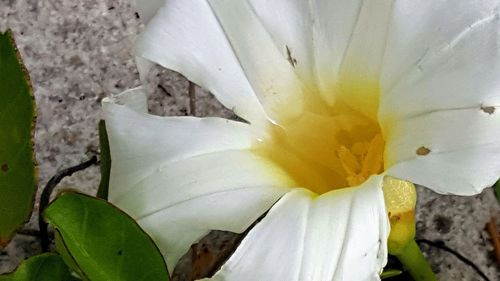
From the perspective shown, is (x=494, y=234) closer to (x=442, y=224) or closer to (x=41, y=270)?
(x=442, y=224)

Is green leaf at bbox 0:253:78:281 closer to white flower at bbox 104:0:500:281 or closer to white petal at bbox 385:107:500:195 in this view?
white flower at bbox 104:0:500:281

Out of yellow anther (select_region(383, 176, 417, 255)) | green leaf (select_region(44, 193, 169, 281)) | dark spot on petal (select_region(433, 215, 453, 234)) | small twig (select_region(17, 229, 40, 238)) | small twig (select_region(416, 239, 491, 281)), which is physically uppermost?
yellow anther (select_region(383, 176, 417, 255))

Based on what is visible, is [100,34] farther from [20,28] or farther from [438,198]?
[438,198]

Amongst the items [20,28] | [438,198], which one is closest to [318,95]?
[438,198]

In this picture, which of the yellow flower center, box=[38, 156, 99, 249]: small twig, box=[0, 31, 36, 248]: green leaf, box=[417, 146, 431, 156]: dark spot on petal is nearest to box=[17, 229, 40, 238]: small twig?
box=[38, 156, 99, 249]: small twig

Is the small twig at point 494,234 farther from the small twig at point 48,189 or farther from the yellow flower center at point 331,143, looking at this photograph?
the small twig at point 48,189
